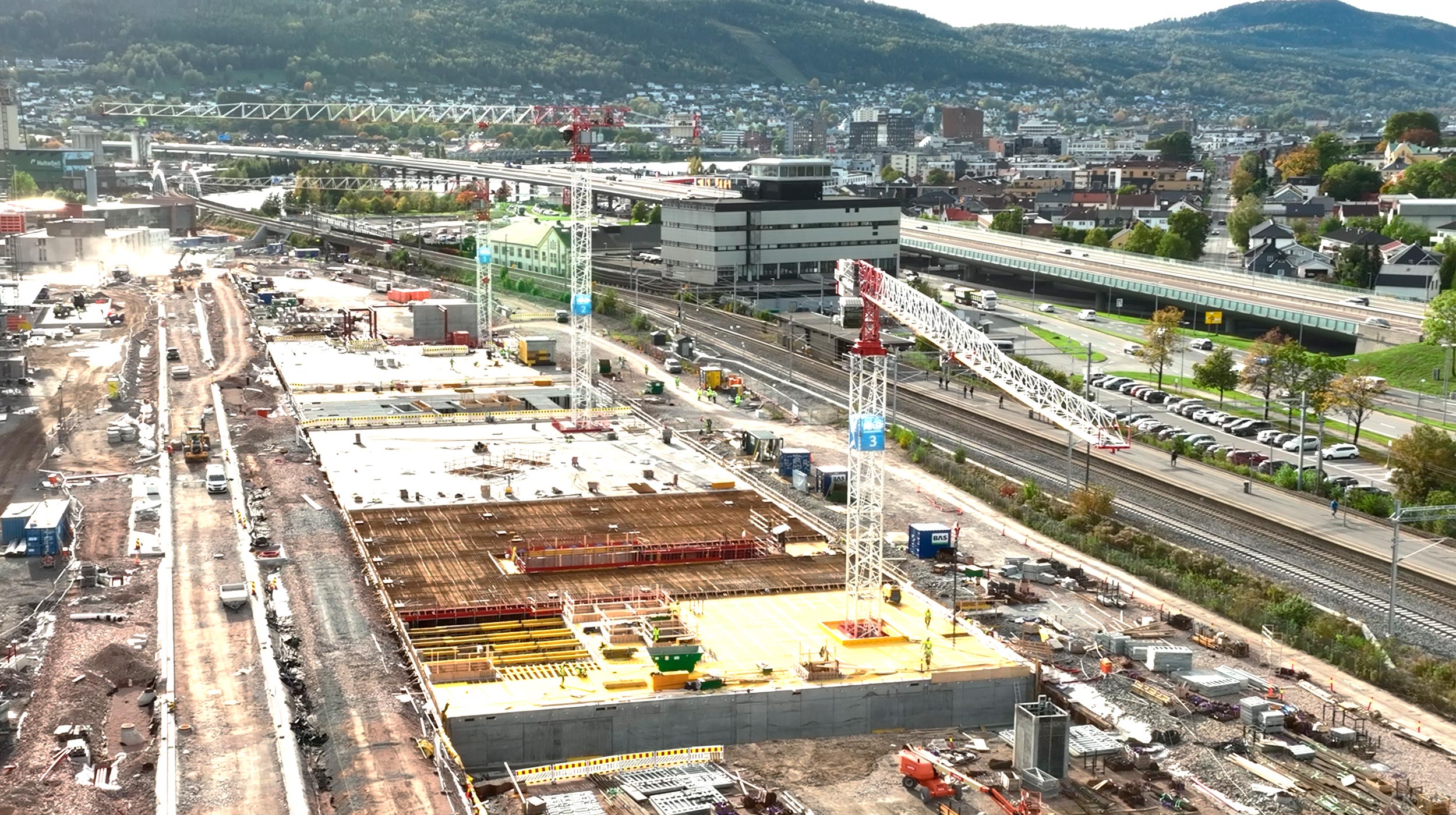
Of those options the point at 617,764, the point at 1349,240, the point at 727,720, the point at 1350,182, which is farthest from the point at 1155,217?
the point at 617,764

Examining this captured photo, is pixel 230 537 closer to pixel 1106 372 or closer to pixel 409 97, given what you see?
pixel 1106 372

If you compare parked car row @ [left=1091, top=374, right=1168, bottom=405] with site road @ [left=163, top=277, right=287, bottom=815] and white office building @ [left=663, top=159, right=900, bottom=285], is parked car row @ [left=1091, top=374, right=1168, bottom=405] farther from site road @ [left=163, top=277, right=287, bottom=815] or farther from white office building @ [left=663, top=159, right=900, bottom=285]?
site road @ [left=163, top=277, right=287, bottom=815]

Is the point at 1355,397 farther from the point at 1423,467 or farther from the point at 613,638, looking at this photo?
the point at 613,638

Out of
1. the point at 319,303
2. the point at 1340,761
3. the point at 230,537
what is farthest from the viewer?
the point at 319,303

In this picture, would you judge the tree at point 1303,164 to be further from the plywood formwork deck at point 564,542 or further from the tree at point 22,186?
the tree at point 22,186

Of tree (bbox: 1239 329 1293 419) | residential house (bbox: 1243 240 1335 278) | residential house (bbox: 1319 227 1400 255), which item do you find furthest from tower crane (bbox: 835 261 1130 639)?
residential house (bbox: 1319 227 1400 255)

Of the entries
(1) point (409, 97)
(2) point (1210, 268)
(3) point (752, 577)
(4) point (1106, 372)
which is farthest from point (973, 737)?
(1) point (409, 97)
